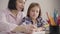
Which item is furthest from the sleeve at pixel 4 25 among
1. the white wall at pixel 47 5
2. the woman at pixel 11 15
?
the white wall at pixel 47 5

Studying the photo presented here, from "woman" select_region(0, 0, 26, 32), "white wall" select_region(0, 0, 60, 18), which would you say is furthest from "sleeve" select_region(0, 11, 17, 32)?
"white wall" select_region(0, 0, 60, 18)

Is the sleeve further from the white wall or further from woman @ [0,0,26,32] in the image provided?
the white wall

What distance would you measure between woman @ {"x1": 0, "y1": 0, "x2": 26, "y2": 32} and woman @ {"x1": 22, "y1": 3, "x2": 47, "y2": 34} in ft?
0.12

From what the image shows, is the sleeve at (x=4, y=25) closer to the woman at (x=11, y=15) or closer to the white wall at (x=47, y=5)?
the woman at (x=11, y=15)

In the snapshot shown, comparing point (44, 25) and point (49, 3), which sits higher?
point (49, 3)

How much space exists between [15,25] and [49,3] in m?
0.23

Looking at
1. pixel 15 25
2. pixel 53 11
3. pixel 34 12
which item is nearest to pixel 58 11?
pixel 53 11

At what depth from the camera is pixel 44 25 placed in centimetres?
63

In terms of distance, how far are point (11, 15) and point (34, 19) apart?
0.13 meters

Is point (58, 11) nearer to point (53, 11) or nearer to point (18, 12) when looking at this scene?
point (53, 11)

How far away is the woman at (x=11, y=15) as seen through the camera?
552mm

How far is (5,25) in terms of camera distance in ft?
1.81

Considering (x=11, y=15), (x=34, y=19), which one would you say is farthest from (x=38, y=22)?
(x=11, y=15)

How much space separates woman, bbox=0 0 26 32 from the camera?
0.55 m
